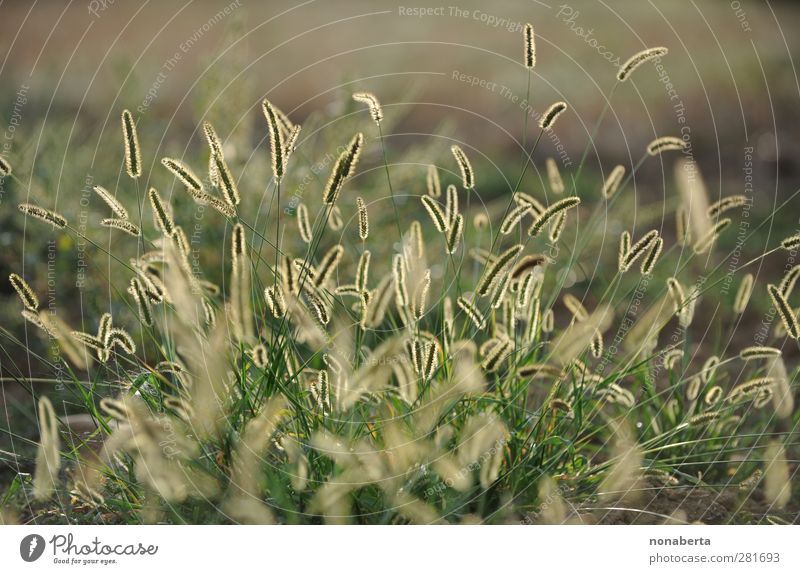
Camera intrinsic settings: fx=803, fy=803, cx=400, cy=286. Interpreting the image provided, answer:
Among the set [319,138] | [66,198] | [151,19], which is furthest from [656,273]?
[151,19]

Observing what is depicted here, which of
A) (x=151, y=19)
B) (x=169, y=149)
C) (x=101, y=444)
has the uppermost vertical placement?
(x=151, y=19)

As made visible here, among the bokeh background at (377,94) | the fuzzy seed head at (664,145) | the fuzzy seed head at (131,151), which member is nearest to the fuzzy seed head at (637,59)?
the fuzzy seed head at (664,145)

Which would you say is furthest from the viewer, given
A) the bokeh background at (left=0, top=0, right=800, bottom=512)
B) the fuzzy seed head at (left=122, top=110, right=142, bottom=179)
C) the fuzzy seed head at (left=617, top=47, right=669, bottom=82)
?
the bokeh background at (left=0, top=0, right=800, bottom=512)

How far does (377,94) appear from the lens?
506 cm

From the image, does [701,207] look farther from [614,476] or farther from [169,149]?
[169,149]

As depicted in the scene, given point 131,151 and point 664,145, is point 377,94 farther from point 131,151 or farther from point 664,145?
point 131,151

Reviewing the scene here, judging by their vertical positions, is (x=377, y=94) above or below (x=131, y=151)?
above

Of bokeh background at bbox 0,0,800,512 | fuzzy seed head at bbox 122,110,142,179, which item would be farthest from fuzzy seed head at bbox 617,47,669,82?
bokeh background at bbox 0,0,800,512

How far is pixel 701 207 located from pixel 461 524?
1.24 metres

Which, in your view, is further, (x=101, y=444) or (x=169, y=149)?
(x=169, y=149)

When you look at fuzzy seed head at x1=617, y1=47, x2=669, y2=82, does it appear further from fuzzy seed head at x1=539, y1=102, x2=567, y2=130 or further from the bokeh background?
the bokeh background

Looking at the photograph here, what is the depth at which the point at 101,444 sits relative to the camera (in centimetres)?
208

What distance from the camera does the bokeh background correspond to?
3119 mm

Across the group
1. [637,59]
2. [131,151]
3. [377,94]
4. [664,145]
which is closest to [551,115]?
[637,59]
